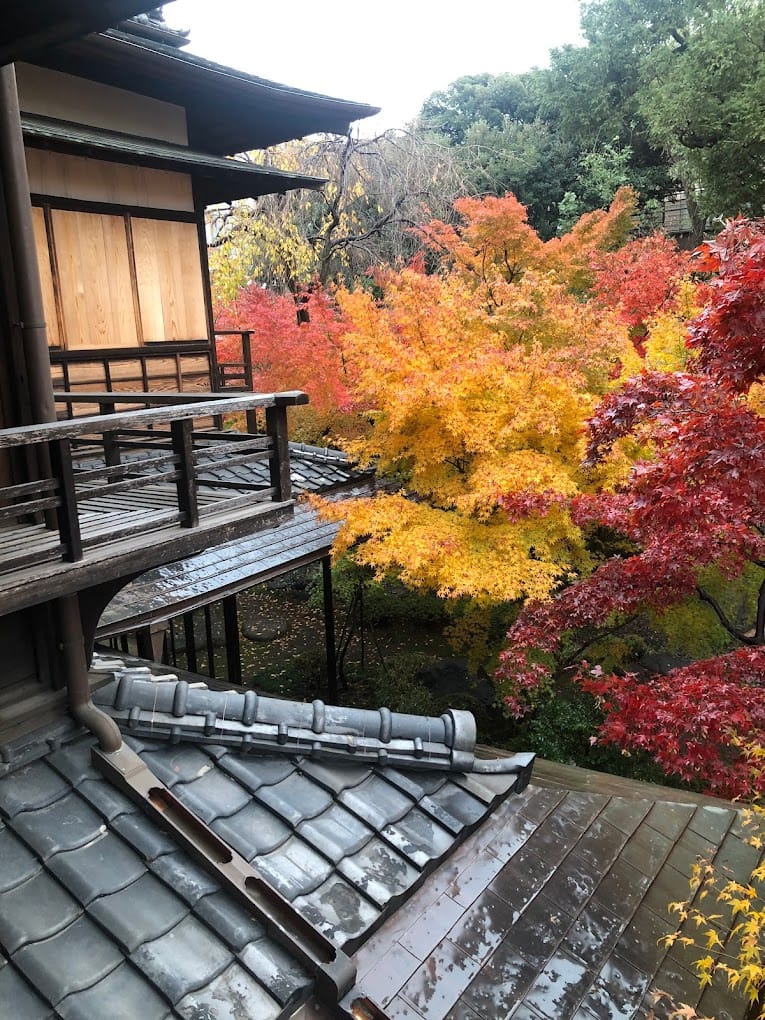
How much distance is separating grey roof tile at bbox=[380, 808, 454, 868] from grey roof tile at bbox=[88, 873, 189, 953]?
3.97ft

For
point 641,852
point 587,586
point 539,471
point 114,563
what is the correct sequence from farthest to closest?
point 539,471 → point 587,586 → point 641,852 → point 114,563

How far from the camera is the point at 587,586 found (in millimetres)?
7871

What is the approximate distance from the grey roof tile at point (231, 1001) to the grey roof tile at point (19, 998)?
51cm

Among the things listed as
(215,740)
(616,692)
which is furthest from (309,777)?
(616,692)

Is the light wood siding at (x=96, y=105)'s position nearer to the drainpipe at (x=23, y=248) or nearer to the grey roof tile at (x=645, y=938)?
the drainpipe at (x=23, y=248)

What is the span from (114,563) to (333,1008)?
2273mm

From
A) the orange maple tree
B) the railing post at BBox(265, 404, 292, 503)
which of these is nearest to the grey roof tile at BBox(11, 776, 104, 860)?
the railing post at BBox(265, 404, 292, 503)

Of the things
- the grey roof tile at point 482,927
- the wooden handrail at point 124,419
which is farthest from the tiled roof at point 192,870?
the wooden handrail at point 124,419

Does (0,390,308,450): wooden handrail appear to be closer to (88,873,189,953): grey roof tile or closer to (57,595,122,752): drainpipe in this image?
(57,595,122,752): drainpipe

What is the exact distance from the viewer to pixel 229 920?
3.17 metres

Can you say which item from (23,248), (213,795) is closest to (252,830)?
(213,795)

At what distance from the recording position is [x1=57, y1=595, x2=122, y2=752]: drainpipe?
3801 mm

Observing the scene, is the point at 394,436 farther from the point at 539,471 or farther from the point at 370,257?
the point at 370,257

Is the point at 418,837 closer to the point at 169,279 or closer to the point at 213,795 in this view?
the point at 213,795
